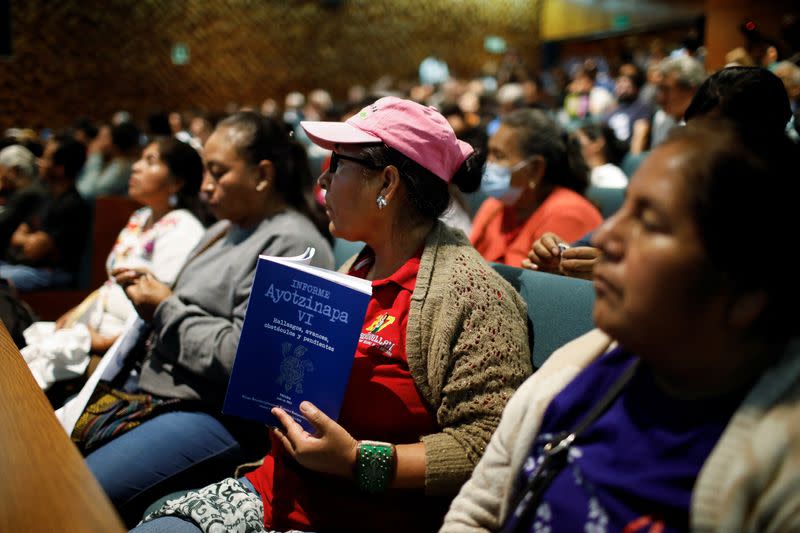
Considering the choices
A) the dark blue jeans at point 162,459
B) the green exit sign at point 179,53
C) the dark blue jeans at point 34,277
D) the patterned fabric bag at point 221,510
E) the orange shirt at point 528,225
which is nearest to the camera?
the patterned fabric bag at point 221,510

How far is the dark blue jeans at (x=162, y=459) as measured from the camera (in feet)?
6.47

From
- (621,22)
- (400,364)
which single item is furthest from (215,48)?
(400,364)

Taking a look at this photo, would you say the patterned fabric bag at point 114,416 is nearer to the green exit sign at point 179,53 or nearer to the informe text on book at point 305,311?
the informe text on book at point 305,311

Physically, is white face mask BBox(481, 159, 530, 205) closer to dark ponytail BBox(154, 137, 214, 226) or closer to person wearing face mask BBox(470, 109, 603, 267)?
person wearing face mask BBox(470, 109, 603, 267)

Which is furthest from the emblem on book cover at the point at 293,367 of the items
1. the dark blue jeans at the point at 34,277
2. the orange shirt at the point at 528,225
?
the dark blue jeans at the point at 34,277

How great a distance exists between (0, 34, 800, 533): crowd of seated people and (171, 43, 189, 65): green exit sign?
982cm

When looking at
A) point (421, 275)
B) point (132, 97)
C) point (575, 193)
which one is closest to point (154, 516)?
point (421, 275)

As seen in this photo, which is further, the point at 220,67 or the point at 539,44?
the point at 539,44

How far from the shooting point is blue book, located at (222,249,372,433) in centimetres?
141

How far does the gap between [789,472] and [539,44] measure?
647 inches

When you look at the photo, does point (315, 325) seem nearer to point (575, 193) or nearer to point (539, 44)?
point (575, 193)

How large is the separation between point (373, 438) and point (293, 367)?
9.2 inches

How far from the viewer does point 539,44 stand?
16250 mm

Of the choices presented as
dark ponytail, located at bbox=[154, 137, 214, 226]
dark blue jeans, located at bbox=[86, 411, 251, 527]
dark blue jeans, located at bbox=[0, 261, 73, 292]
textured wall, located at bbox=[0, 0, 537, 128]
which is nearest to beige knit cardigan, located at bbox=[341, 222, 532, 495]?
dark blue jeans, located at bbox=[86, 411, 251, 527]
